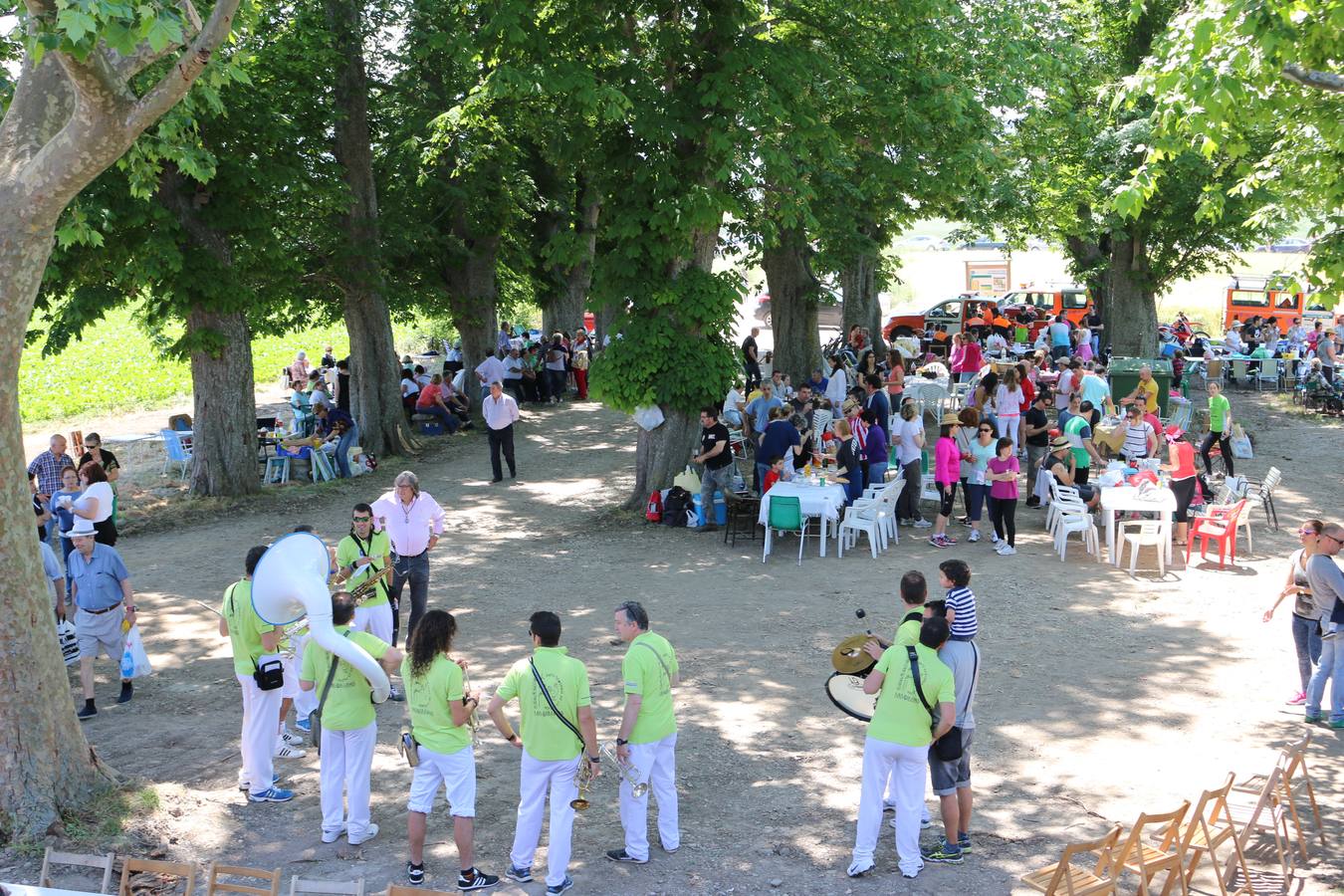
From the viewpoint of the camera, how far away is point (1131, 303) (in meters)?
24.3

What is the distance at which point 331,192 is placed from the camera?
59.9ft

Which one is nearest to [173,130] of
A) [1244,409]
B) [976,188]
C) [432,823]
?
[432,823]

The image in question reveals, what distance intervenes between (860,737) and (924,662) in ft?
7.93

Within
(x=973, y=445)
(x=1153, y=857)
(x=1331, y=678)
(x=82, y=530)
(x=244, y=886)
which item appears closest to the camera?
(x=244, y=886)

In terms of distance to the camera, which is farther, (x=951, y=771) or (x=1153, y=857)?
(x=951, y=771)

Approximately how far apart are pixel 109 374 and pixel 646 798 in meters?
30.2

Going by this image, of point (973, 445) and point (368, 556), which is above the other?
point (973, 445)

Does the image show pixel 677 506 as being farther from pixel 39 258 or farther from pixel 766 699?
pixel 39 258

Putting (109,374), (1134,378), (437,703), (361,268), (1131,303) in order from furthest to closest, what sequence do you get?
(109,374)
(1131,303)
(1134,378)
(361,268)
(437,703)

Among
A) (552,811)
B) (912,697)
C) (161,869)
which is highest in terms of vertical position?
(912,697)

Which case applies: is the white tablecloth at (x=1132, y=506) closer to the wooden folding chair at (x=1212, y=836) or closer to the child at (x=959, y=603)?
the wooden folding chair at (x=1212, y=836)

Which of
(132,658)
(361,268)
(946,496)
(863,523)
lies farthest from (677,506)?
(361,268)

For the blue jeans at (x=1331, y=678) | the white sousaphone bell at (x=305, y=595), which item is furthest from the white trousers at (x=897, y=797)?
the blue jeans at (x=1331, y=678)

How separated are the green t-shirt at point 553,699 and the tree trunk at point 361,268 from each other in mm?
14094
